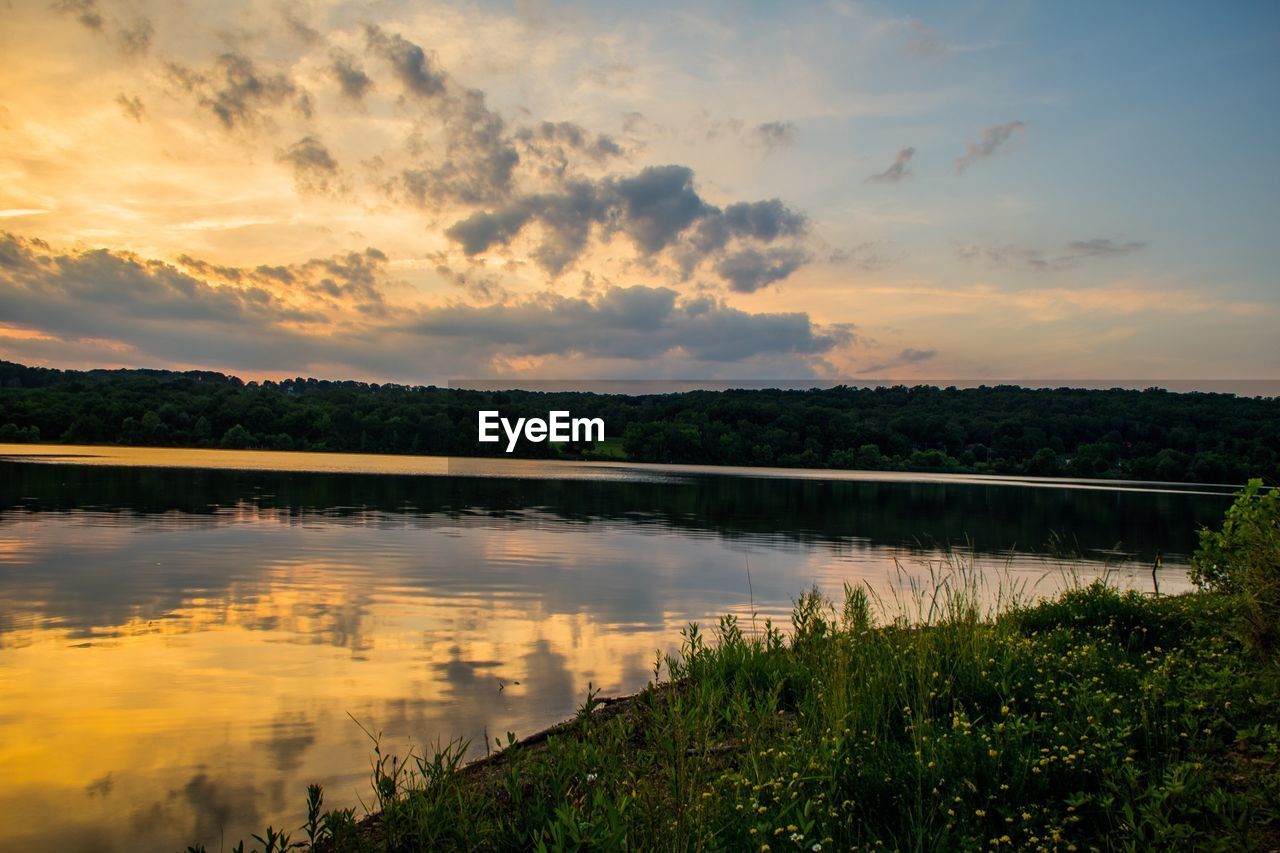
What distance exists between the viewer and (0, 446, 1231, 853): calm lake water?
324 inches

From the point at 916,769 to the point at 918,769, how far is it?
0.19 meters

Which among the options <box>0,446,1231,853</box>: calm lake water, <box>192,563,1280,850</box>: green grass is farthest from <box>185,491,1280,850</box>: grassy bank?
<box>0,446,1231,853</box>: calm lake water

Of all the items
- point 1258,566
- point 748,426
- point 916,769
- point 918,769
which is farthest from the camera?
point 748,426

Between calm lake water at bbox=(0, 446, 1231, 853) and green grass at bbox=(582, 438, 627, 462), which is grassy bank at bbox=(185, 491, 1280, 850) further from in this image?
green grass at bbox=(582, 438, 627, 462)

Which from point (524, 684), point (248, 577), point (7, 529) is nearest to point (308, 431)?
point (7, 529)

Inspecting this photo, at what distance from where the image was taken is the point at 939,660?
8.53 metres

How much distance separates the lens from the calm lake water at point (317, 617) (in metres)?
8.24

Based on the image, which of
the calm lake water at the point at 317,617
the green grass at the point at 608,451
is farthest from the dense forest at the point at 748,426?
the calm lake water at the point at 317,617

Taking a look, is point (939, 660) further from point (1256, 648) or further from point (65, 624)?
point (65, 624)

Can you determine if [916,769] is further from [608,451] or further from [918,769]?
[608,451]

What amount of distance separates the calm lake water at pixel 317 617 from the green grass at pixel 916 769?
65.9 inches

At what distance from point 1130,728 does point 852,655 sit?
341cm

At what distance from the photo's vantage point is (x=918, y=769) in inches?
230

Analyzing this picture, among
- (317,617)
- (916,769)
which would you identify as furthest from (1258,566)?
(317,617)
